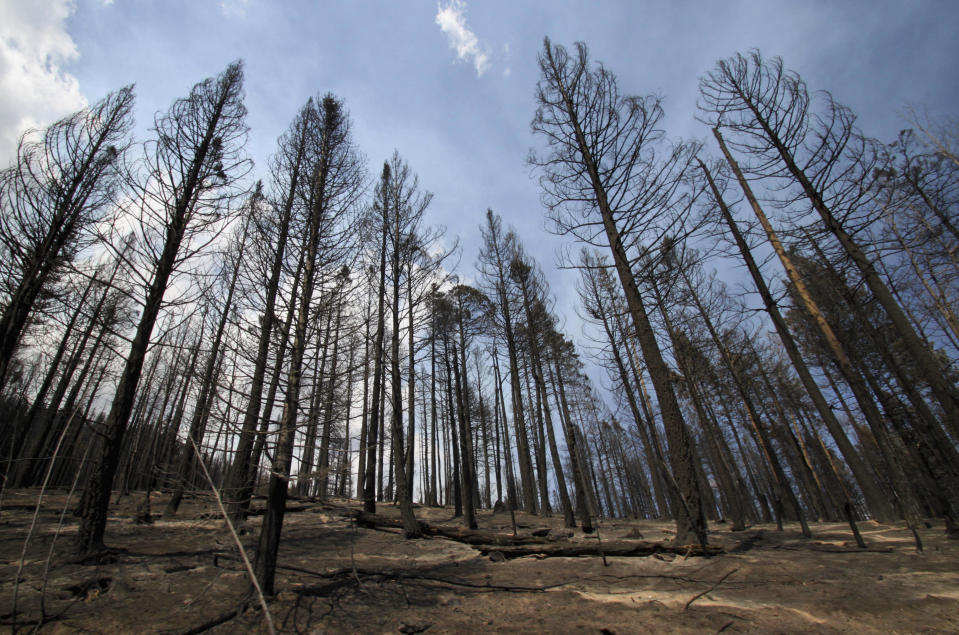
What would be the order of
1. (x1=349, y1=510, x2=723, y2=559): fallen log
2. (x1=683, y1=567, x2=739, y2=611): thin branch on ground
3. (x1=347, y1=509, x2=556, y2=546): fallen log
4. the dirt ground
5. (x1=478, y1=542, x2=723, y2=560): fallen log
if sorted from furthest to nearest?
(x1=347, y1=509, x2=556, y2=546): fallen log, (x1=349, y1=510, x2=723, y2=559): fallen log, (x1=478, y1=542, x2=723, y2=560): fallen log, (x1=683, y1=567, x2=739, y2=611): thin branch on ground, the dirt ground

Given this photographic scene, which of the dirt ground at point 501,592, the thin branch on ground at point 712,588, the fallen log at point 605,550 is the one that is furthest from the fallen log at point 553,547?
the thin branch on ground at point 712,588

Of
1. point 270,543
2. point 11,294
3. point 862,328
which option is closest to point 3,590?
point 270,543

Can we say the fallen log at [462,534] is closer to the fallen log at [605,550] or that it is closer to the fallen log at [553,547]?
the fallen log at [553,547]

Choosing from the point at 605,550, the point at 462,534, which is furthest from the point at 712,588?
the point at 462,534

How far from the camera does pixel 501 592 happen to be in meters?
4.04

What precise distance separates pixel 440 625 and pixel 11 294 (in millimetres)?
9100

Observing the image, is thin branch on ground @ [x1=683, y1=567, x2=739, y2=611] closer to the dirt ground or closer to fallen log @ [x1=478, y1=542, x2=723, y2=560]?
the dirt ground

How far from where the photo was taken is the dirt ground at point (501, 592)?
9.73ft

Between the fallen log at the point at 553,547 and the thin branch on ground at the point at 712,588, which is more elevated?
the fallen log at the point at 553,547

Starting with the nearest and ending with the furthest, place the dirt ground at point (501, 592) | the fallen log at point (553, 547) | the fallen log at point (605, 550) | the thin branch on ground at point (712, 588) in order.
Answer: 1. the dirt ground at point (501, 592)
2. the thin branch on ground at point (712, 588)
3. the fallen log at point (605, 550)
4. the fallen log at point (553, 547)

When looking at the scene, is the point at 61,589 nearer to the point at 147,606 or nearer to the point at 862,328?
the point at 147,606

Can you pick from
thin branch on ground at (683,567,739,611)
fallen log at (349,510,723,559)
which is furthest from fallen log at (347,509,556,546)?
thin branch on ground at (683,567,739,611)

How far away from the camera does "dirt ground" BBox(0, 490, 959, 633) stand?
2965mm

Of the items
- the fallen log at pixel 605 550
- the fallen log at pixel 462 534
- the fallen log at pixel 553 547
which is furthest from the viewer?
the fallen log at pixel 462 534
